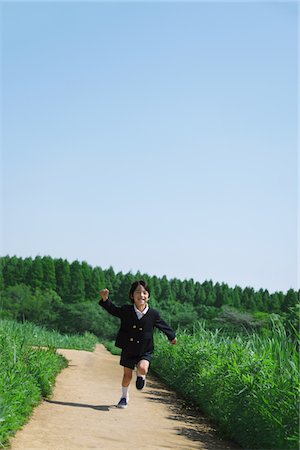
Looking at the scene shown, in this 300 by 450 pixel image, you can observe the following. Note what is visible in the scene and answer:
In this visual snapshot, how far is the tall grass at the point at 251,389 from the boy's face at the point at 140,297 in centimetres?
125

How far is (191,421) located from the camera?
6.85m

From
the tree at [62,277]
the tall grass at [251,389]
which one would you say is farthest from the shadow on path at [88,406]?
the tree at [62,277]

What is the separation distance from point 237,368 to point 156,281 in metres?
75.4

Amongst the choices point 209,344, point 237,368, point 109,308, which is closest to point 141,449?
point 237,368

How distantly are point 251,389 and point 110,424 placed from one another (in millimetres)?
1481

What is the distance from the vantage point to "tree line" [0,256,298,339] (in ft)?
192

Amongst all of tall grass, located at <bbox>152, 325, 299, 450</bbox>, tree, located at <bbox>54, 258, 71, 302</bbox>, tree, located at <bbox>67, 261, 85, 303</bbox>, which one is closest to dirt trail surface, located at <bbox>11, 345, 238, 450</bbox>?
tall grass, located at <bbox>152, 325, 299, 450</bbox>

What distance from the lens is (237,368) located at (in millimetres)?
6465

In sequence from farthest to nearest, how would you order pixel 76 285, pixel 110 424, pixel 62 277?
pixel 62 277 < pixel 76 285 < pixel 110 424

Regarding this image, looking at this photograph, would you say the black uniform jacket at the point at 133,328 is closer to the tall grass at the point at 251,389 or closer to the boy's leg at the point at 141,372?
the boy's leg at the point at 141,372

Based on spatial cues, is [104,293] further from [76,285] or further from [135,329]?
[76,285]

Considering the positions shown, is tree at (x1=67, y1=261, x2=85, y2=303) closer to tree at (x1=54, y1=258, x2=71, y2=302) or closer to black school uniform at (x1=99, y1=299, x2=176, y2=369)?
tree at (x1=54, y1=258, x2=71, y2=302)

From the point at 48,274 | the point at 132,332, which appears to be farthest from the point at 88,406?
the point at 48,274

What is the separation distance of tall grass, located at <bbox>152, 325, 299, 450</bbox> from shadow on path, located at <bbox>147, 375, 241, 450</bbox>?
11 cm
